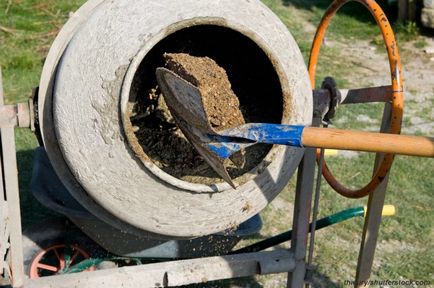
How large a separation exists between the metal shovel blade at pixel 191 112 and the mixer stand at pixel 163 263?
1.34ft

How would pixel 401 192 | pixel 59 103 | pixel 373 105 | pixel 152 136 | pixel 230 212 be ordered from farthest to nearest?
1. pixel 373 105
2. pixel 401 192
3. pixel 152 136
4. pixel 230 212
5. pixel 59 103

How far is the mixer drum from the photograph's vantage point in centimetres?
226

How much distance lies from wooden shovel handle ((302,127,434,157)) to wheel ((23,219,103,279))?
140 cm

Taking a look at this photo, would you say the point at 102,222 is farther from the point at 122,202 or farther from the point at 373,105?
the point at 373,105

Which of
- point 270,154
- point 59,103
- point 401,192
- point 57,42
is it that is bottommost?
point 401,192

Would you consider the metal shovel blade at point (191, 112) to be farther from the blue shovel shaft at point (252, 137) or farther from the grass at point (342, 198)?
the grass at point (342, 198)

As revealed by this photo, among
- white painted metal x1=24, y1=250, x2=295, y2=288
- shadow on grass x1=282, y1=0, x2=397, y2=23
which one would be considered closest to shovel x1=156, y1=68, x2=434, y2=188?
white painted metal x1=24, y1=250, x2=295, y2=288

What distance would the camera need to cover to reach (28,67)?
5.28 meters

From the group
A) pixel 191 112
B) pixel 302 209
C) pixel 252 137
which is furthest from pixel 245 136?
pixel 302 209

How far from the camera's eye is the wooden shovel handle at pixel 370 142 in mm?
1828

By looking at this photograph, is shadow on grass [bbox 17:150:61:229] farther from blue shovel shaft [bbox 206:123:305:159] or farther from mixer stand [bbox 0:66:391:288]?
blue shovel shaft [bbox 206:123:305:159]

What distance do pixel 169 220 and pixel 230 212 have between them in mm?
214

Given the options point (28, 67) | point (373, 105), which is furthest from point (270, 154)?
point (28, 67)

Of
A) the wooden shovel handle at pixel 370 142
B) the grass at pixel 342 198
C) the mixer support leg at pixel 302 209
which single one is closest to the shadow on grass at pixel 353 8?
the grass at pixel 342 198
